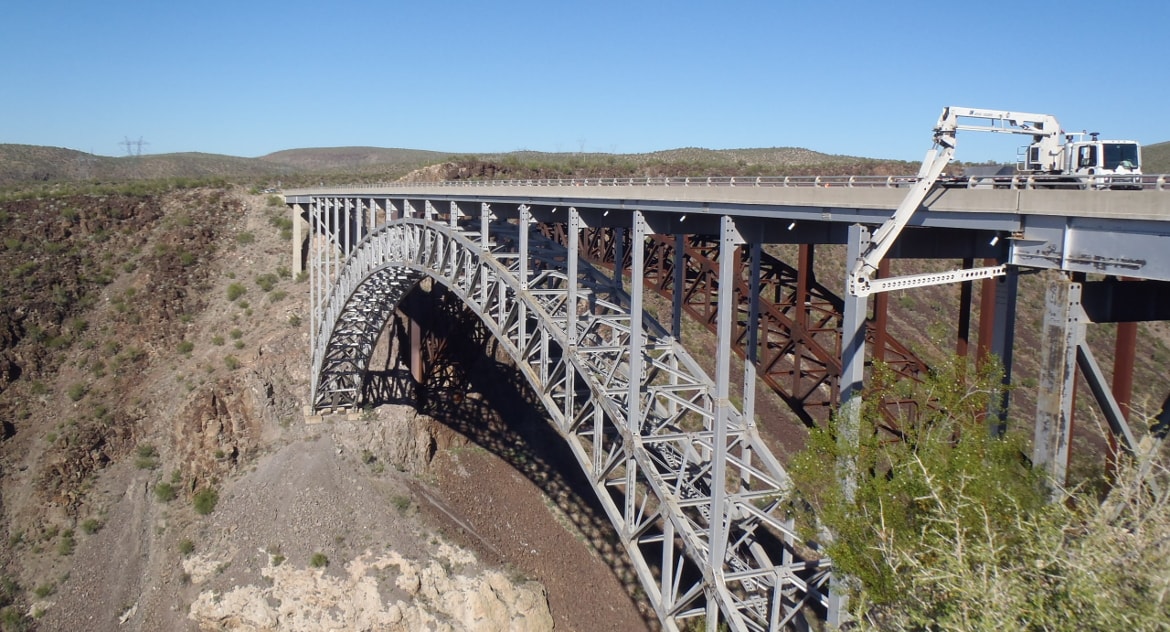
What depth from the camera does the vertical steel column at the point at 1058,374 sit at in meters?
7.05

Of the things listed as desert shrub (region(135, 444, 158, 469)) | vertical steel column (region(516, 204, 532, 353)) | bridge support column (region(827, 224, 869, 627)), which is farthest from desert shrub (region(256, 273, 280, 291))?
bridge support column (region(827, 224, 869, 627))

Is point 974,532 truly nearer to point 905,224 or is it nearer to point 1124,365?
point 1124,365

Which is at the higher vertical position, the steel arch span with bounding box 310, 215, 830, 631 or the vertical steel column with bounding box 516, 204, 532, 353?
the vertical steel column with bounding box 516, 204, 532, 353

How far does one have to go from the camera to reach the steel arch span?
12.1 meters

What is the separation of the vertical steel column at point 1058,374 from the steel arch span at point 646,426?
3.83 metres

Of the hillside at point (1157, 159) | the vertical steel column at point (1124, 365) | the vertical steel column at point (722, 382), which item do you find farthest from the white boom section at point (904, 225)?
the hillside at point (1157, 159)

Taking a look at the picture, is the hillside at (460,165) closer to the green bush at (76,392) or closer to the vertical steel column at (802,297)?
the green bush at (76,392)

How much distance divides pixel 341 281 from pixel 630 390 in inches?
691

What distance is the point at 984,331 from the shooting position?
34.4 feet

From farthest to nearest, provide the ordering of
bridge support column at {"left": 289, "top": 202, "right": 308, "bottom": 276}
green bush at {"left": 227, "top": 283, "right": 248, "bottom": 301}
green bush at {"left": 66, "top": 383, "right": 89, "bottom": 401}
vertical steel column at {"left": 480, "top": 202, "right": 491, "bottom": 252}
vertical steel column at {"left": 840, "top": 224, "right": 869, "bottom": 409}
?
1. bridge support column at {"left": 289, "top": 202, "right": 308, "bottom": 276}
2. green bush at {"left": 227, "top": 283, "right": 248, "bottom": 301}
3. green bush at {"left": 66, "top": 383, "right": 89, "bottom": 401}
4. vertical steel column at {"left": 480, "top": 202, "right": 491, "bottom": 252}
5. vertical steel column at {"left": 840, "top": 224, "right": 869, "bottom": 409}

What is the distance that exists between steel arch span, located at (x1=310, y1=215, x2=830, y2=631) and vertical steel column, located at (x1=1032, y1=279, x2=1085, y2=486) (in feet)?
12.6

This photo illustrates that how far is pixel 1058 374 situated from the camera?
709cm

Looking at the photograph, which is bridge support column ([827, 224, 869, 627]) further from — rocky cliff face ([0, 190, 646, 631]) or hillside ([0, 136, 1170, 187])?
hillside ([0, 136, 1170, 187])

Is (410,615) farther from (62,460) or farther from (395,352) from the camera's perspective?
(62,460)
